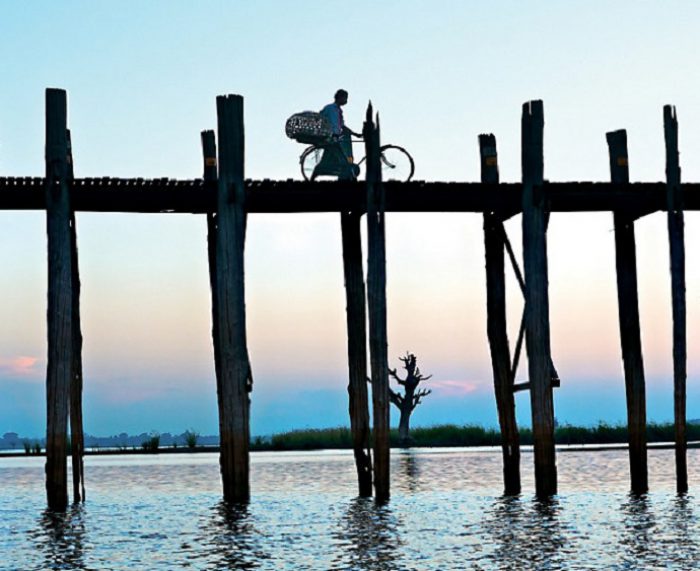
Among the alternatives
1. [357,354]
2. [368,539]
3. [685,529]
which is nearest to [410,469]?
[357,354]

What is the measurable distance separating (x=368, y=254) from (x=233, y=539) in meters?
5.35

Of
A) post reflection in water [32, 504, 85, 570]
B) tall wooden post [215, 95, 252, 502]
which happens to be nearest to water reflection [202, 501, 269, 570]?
tall wooden post [215, 95, 252, 502]

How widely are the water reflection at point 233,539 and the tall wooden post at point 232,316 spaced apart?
1.39 ft

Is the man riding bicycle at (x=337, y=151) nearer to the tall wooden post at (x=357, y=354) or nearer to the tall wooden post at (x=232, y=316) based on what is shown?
the tall wooden post at (x=357, y=354)

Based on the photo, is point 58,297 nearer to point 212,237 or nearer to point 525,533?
point 212,237

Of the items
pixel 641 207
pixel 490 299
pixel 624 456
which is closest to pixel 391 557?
pixel 490 299

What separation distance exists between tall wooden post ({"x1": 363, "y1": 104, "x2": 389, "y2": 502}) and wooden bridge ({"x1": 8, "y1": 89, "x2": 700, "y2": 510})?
0.02 metres

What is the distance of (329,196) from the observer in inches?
934

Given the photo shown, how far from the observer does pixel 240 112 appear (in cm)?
2322

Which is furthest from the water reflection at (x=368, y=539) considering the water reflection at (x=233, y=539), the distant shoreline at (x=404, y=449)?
the distant shoreline at (x=404, y=449)

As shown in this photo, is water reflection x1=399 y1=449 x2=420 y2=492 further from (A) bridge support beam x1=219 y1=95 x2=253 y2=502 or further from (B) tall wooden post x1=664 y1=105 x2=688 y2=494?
(A) bridge support beam x1=219 y1=95 x2=253 y2=502

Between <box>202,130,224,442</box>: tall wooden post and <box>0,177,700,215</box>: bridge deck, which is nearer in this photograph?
<box>0,177,700,215</box>: bridge deck

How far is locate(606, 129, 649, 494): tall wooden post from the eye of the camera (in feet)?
80.2

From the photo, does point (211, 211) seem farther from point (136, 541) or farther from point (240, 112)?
point (136, 541)
